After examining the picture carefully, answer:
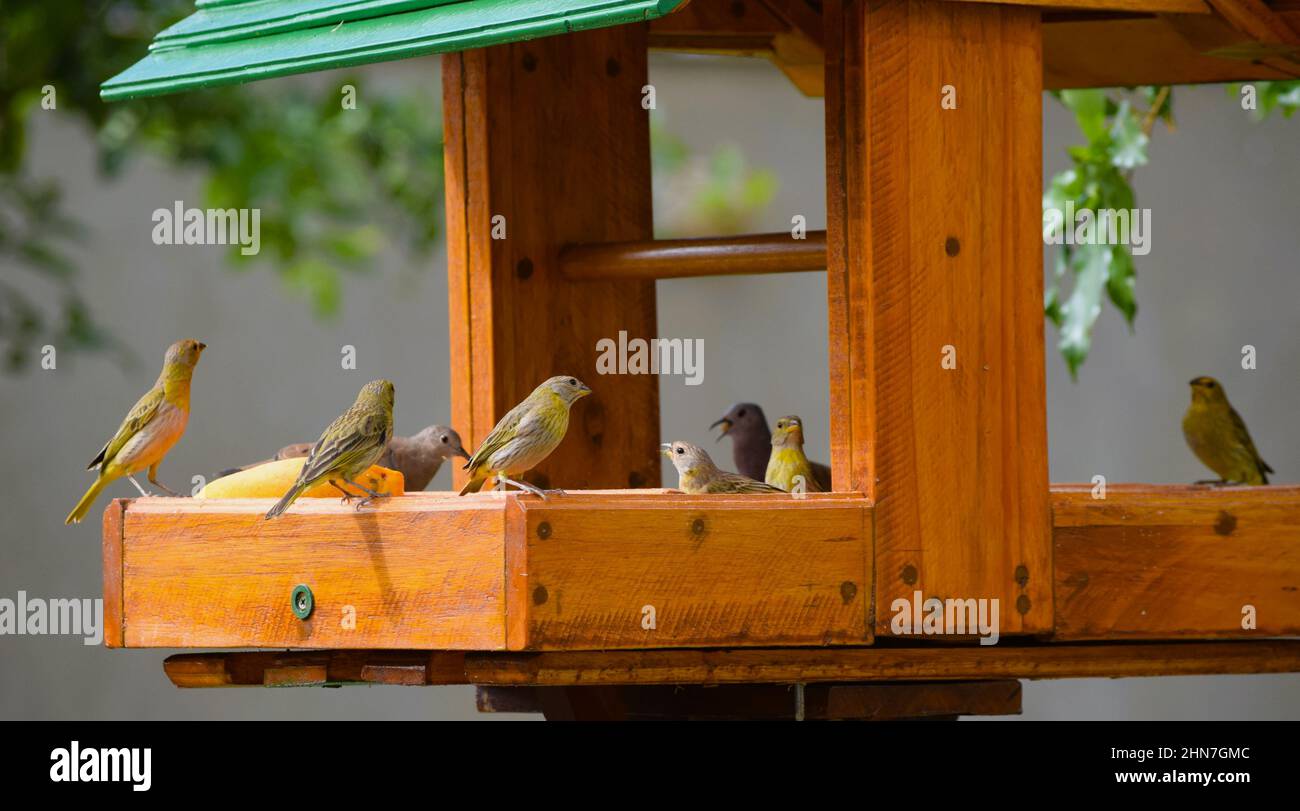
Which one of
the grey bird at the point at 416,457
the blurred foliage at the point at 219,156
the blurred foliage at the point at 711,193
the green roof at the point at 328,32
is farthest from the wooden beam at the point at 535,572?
the blurred foliage at the point at 711,193

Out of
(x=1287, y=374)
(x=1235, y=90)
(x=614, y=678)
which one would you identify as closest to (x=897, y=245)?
(x=614, y=678)

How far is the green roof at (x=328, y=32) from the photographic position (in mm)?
3023

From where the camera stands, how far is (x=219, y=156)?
290 inches

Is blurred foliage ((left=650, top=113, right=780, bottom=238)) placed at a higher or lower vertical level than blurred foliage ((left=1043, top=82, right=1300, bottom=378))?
higher

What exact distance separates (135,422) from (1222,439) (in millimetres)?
2777

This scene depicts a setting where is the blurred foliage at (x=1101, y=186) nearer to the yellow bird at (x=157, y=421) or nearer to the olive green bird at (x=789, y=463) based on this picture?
the olive green bird at (x=789, y=463)

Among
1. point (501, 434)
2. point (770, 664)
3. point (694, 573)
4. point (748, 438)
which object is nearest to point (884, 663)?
point (770, 664)

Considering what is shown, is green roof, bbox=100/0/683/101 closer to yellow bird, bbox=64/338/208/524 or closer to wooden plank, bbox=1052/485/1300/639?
yellow bird, bbox=64/338/208/524

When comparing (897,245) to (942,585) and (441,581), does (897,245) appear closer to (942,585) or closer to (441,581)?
(942,585)

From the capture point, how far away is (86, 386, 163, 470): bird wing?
Answer: 4211 mm

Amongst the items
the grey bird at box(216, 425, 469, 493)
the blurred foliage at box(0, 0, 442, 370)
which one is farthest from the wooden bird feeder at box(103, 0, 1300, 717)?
the blurred foliage at box(0, 0, 442, 370)

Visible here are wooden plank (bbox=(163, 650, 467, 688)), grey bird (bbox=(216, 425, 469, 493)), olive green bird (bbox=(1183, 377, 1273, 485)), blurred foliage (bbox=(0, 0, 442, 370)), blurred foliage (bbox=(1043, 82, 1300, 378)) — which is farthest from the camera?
blurred foliage (bbox=(0, 0, 442, 370))

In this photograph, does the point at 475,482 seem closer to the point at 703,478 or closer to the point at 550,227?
the point at 703,478

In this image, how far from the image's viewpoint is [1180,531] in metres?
3.38
